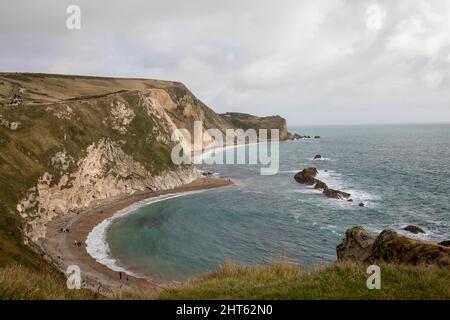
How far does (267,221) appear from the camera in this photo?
66688 mm

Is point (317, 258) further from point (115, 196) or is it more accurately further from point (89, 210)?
point (115, 196)

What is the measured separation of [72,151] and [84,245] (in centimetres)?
3160

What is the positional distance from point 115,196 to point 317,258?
170ft

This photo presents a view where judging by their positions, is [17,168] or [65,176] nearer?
[17,168]

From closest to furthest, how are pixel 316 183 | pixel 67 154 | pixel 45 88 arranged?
1. pixel 67 154
2. pixel 316 183
3. pixel 45 88

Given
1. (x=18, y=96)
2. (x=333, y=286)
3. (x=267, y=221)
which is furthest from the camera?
(x=18, y=96)

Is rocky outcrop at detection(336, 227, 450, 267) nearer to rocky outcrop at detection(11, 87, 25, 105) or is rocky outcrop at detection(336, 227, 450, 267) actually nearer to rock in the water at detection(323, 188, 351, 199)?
rock in the water at detection(323, 188, 351, 199)

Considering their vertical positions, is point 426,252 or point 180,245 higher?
point 426,252

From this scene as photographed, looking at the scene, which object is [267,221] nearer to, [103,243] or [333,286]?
[103,243]

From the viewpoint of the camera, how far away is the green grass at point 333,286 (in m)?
10.5

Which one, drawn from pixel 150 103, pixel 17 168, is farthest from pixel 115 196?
pixel 150 103

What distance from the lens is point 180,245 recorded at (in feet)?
184

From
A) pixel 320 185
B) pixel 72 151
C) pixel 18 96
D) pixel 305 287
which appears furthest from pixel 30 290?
pixel 18 96
